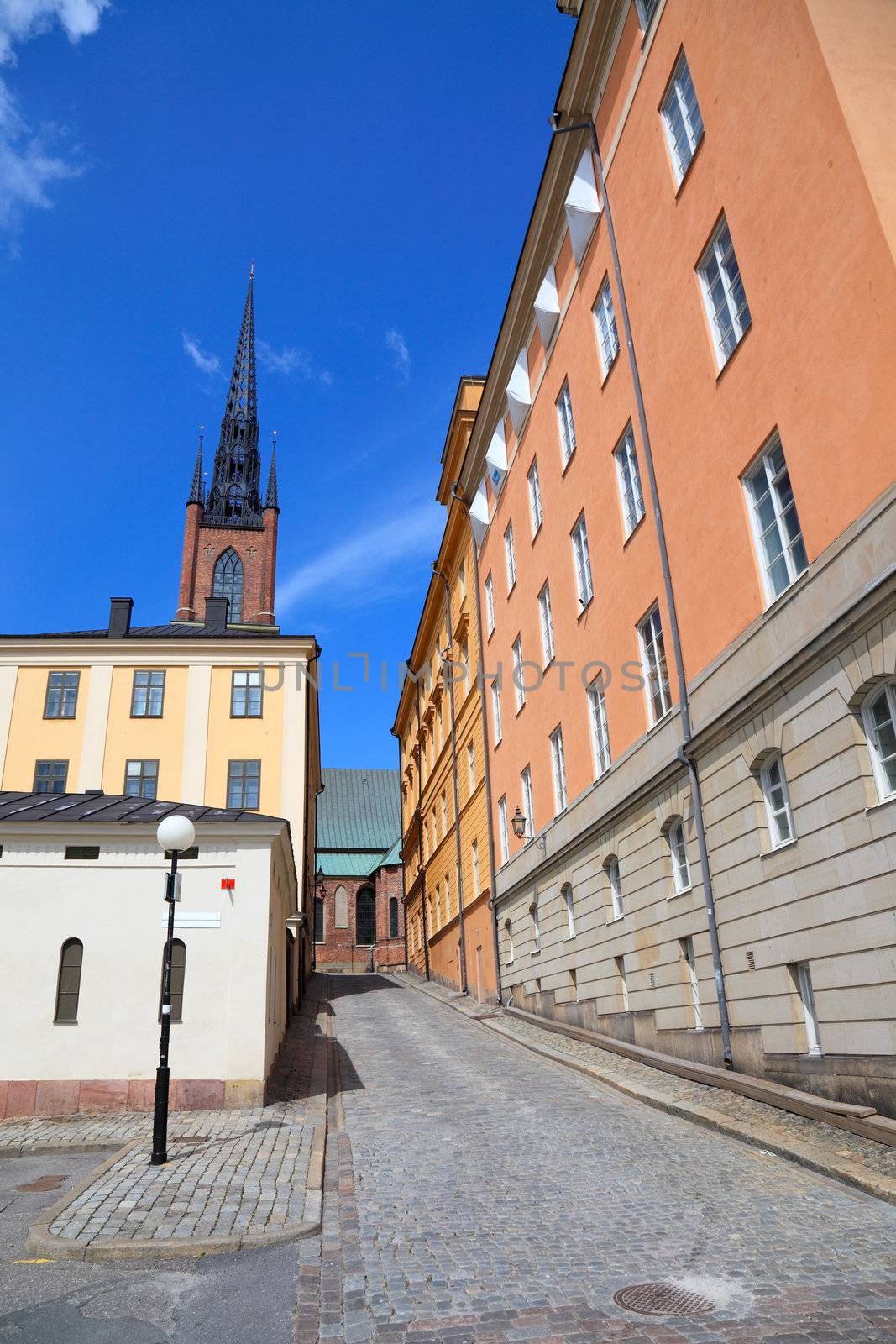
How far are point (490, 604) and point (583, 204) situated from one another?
12.9m

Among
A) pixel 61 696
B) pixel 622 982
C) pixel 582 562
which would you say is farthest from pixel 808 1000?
pixel 61 696

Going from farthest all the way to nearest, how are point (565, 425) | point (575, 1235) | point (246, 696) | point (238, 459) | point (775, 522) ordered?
point (238, 459), point (246, 696), point (565, 425), point (775, 522), point (575, 1235)

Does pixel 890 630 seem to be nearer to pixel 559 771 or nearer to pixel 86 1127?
pixel 86 1127

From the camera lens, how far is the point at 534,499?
24.7 meters

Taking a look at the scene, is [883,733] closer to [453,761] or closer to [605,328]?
[605,328]

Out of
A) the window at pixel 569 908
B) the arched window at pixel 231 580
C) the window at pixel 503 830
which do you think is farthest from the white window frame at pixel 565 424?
the arched window at pixel 231 580

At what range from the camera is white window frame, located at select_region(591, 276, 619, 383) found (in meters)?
18.5

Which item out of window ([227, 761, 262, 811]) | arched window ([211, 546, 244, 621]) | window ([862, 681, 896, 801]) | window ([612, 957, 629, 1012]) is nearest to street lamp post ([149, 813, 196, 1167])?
window ([862, 681, 896, 801])

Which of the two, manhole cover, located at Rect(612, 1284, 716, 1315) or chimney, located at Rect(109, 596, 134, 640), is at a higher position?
chimney, located at Rect(109, 596, 134, 640)

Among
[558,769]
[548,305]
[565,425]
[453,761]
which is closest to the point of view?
[565,425]

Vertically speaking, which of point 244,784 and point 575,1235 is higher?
point 244,784

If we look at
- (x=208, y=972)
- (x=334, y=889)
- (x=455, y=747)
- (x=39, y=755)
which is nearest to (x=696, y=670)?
(x=208, y=972)

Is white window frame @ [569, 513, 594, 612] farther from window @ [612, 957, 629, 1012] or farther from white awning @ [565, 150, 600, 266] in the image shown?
window @ [612, 957, 629, 1012]

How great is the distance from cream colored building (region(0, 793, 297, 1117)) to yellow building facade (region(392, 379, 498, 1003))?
1545 centimetres
